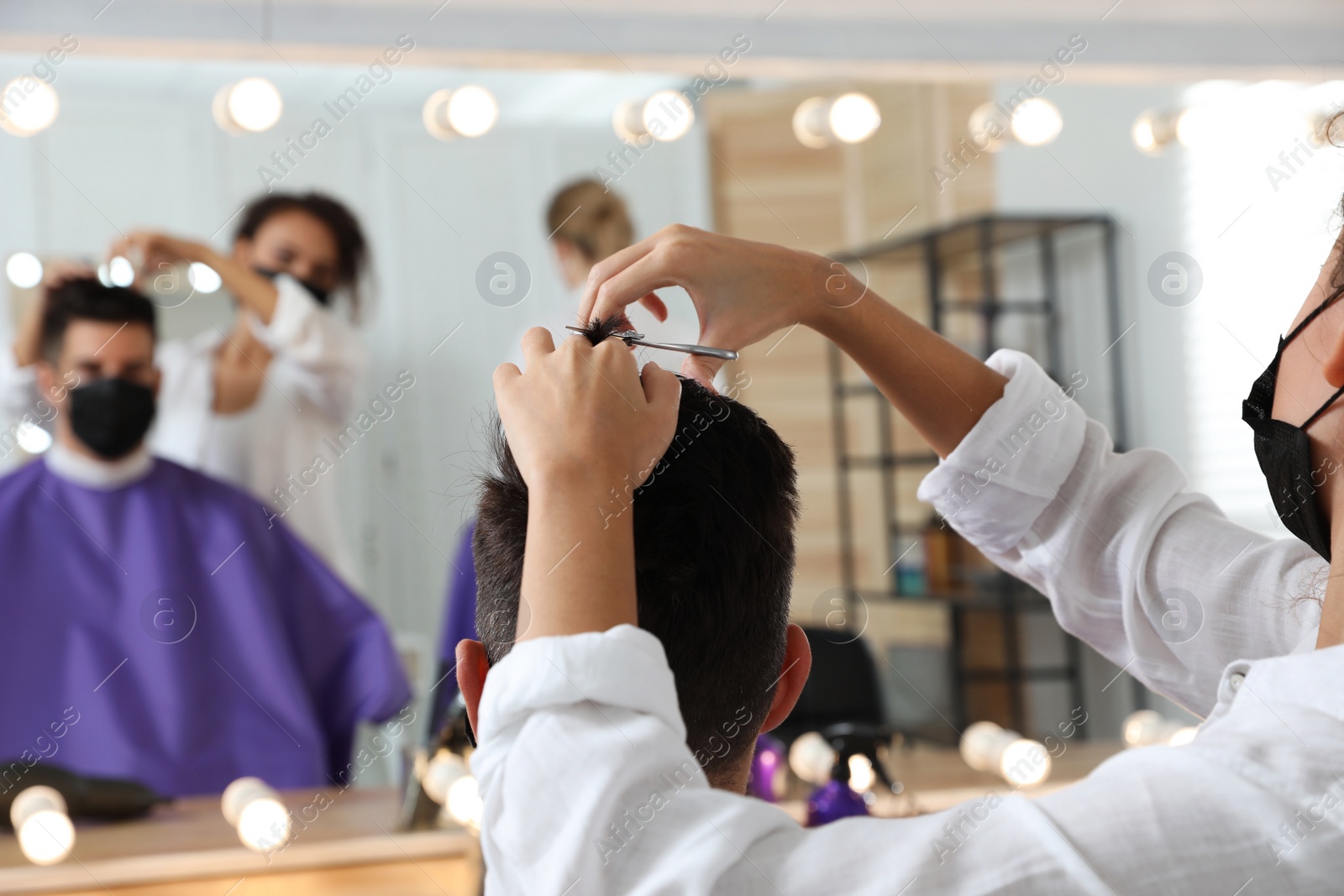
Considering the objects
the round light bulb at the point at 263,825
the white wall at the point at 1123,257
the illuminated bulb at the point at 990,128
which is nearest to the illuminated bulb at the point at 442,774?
the round light bulb at the point at 263,825

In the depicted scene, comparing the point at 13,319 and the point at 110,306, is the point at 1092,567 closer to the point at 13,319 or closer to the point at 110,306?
the point at 110,306

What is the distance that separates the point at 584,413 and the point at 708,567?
0.46 ft

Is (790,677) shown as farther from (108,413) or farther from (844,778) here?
(108,413)


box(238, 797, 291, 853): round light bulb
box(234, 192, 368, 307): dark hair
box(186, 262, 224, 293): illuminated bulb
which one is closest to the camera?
box(238, 797, 291, 853): round light bulb

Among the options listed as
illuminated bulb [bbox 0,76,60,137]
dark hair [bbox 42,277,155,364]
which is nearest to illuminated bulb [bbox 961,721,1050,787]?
dark hair [bbox 42,277,155,364]

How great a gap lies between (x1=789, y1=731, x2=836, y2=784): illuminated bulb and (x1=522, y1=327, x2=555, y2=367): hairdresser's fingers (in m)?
0.81

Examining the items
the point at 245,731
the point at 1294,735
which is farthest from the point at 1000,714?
the point at 1294,735

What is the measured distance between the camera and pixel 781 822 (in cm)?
42

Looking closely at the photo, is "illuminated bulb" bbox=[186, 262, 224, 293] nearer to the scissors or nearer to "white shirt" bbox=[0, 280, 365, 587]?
"white shirt" bbox=[0, 280, 365, 587]

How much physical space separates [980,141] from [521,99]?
1.09 metres

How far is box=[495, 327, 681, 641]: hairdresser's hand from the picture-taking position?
42 centimetres

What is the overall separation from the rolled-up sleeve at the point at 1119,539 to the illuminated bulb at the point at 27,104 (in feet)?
3.46

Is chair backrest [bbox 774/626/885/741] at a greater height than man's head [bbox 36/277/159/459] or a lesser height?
lesser

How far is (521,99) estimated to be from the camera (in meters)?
2.30
